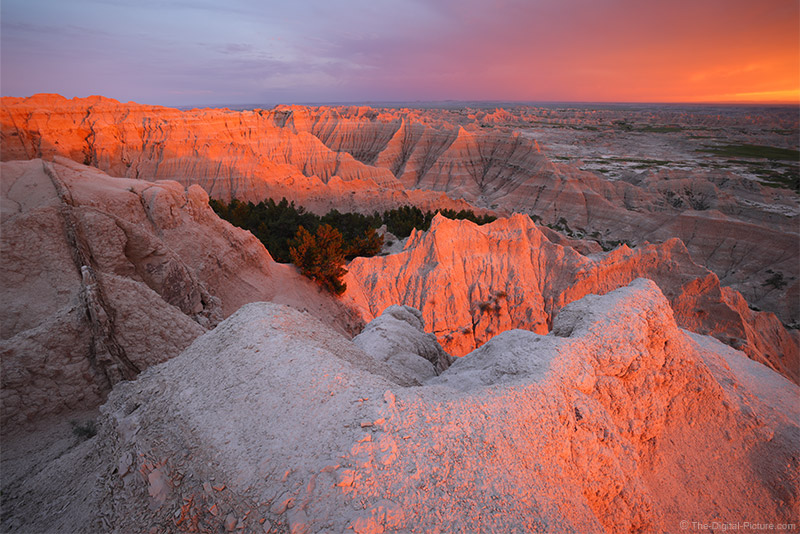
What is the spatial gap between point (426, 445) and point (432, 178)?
229ft

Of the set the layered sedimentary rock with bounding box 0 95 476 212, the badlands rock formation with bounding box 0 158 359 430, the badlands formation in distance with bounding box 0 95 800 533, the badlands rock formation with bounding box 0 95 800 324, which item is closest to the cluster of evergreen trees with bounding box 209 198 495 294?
the badlands formation in distance with bounding box 0 95 800 533

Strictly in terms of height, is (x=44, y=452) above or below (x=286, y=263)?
above

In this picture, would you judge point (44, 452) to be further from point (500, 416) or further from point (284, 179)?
point (284, 179)

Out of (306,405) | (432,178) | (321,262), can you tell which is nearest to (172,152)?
(321,262)

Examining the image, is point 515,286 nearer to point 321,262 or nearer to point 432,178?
point 321,262

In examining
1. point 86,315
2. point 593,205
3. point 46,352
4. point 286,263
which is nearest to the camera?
point 46,352

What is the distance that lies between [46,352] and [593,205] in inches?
2348

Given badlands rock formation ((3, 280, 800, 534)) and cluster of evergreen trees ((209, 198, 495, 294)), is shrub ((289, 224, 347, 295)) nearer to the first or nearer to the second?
cluster of evergreen trees ((209, 198, 495, 294))

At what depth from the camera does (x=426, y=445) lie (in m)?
5.18

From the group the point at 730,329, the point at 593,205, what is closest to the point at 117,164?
the point at 730,329

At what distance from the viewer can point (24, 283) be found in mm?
9188

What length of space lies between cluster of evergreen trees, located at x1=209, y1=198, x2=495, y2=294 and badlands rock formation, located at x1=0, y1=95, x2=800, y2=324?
10.2 metres

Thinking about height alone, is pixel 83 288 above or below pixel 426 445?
above

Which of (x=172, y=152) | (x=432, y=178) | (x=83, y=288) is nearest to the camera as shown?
(x=83, y=288)
